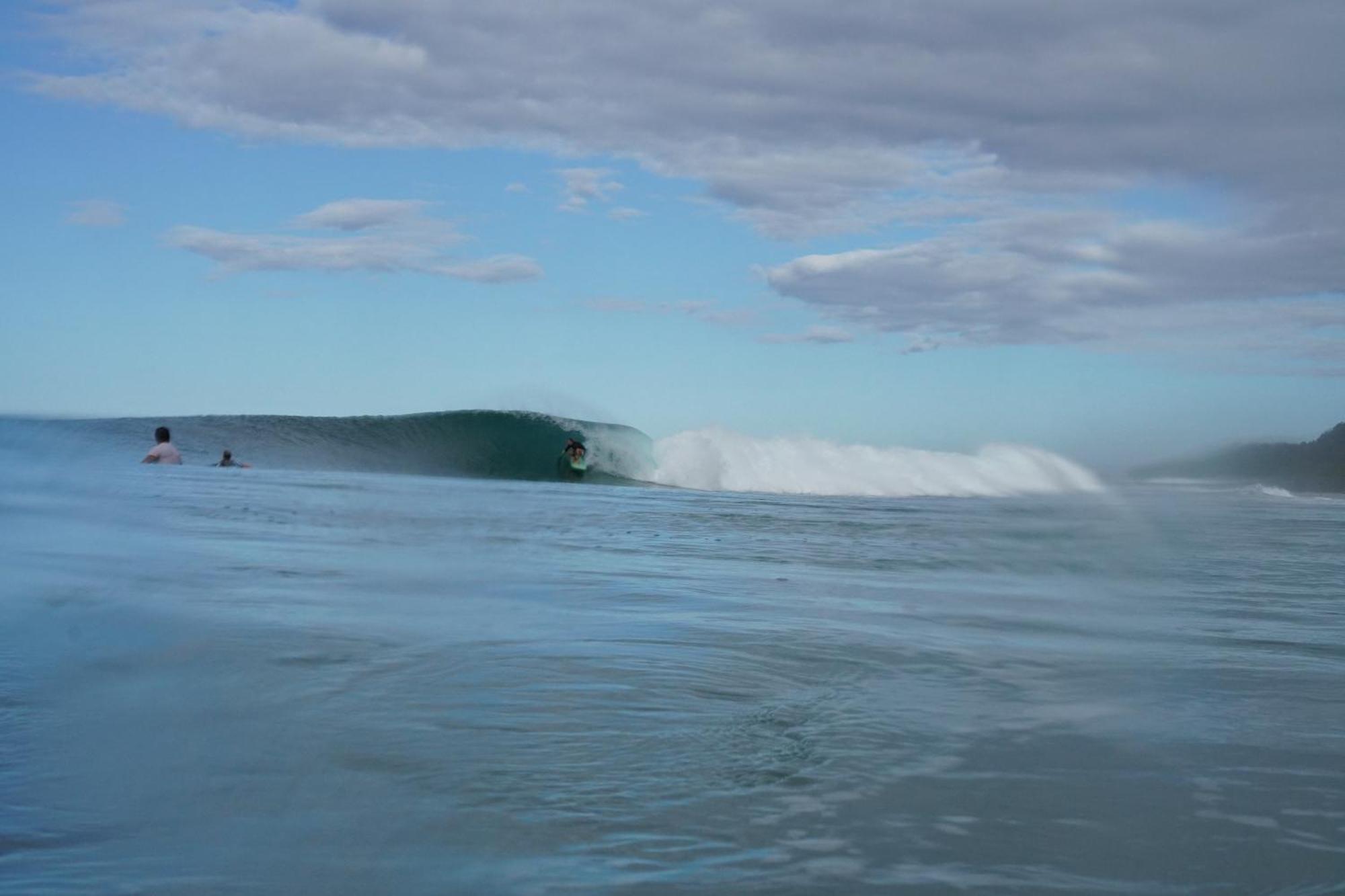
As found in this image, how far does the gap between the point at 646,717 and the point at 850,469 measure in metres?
23.6

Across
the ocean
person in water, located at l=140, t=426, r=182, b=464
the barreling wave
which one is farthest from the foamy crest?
the ocean

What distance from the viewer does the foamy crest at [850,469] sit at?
2450 cm

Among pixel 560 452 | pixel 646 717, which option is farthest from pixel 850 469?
pixel 646 717

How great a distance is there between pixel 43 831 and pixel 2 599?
9.99ft

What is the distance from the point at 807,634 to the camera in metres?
4.93

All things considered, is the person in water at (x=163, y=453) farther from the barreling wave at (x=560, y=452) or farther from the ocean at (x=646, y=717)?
the ocean at (x=646, y=717)

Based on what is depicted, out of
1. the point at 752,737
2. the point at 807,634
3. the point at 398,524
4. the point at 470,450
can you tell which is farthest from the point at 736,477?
the point at 752,737

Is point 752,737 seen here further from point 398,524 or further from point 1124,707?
point 398,524

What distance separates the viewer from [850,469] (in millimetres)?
26641

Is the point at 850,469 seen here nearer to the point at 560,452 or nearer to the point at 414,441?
the point at 560,452

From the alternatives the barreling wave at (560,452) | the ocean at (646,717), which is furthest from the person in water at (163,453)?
the ocean at (646,717)

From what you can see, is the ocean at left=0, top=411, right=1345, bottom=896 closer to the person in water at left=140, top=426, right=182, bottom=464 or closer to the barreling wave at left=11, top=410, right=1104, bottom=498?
the person in water at left=140, top=426, right=182, bottom=464

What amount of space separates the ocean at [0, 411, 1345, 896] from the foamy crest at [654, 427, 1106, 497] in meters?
15.9

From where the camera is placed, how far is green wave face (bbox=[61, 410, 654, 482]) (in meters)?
29.8
